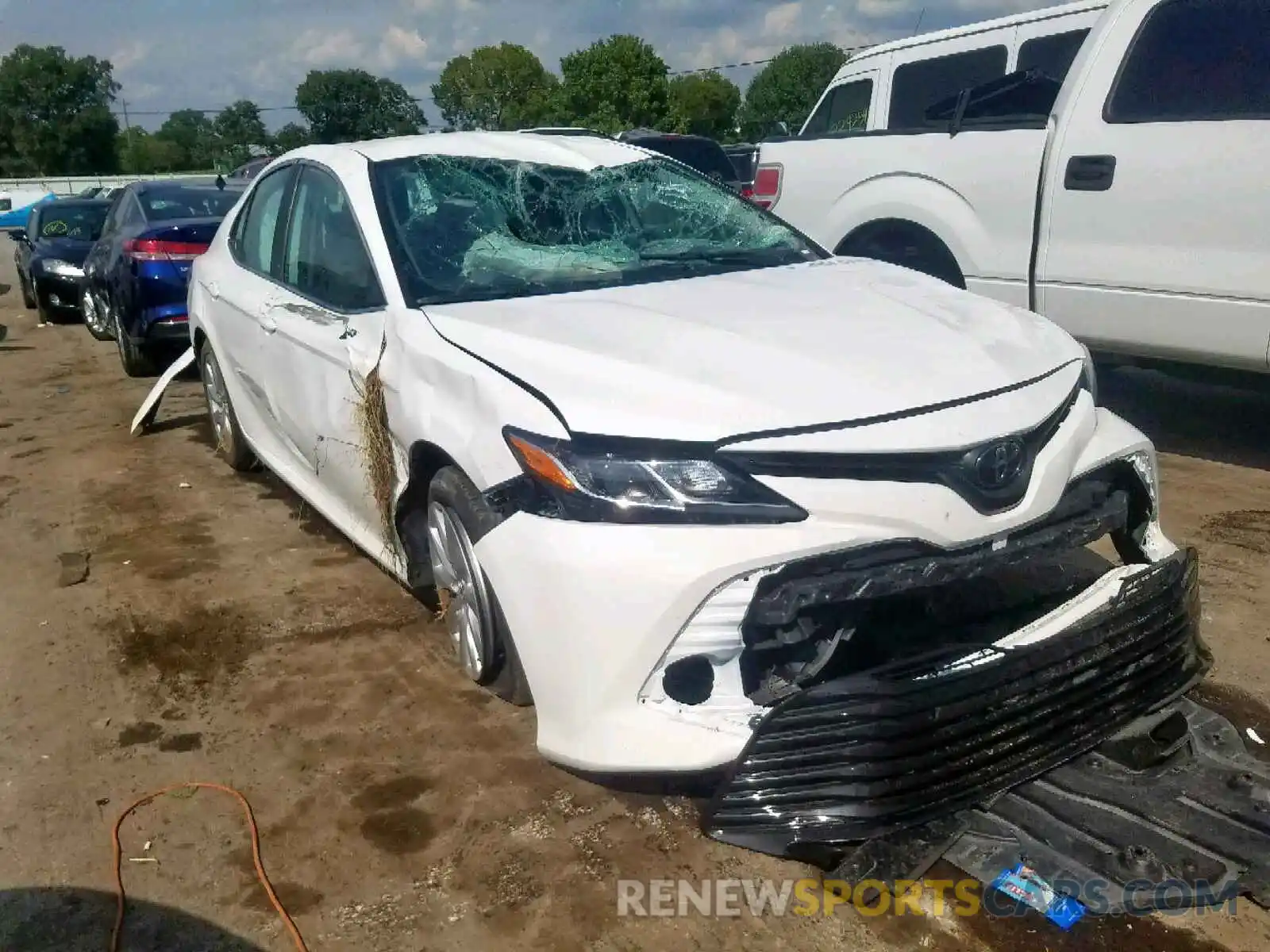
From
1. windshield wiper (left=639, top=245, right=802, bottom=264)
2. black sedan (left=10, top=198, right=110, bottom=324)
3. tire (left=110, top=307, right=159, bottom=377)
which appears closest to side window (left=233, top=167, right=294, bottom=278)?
windshield wiper (left=639, top=245, right=802, bottom=264)

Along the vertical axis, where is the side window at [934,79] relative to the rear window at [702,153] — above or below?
above

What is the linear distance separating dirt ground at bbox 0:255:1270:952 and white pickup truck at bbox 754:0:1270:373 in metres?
0.80

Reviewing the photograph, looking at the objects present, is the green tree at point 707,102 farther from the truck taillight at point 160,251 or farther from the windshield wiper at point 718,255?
the windshield wiper at point 718,255

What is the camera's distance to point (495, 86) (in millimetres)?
96688

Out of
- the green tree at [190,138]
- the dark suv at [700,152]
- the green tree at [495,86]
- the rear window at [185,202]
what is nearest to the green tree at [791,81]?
the green tree at [495,86]

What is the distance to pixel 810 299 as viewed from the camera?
3.17 meters

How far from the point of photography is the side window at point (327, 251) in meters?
3.55

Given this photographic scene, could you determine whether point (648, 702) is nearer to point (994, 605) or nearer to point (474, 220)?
point (994, 605)

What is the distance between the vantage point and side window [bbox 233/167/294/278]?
15.1ft

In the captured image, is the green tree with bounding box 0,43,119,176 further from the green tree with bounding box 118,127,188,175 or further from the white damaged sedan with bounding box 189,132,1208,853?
the white damaged sedan with bounding box 189,132,1208,853

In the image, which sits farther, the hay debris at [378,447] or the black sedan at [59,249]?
the black sedan at [59,249]

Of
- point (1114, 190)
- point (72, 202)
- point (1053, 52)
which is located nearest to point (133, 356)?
point (72, 202)

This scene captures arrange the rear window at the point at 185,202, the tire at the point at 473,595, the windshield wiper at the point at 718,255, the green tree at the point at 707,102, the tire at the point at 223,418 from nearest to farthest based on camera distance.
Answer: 1. the tire at the point at 473,595
2. the windshield wiper at the point at 718,255
3. the tire at the point at 223,418
4. the rear window at the point at 185,202
5. the green tree at the point at 707,102

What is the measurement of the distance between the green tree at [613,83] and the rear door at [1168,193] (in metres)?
78.5
